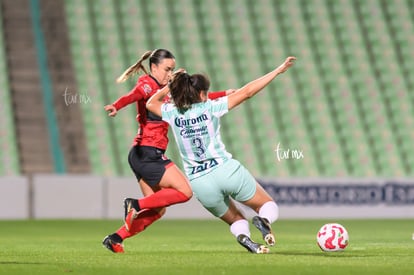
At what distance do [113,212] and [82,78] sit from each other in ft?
14.9

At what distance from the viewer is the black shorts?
841 centimetres

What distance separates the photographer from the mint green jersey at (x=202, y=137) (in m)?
7.85

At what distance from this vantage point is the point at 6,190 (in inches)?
637

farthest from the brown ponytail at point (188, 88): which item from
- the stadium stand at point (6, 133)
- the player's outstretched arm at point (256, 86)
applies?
the stadium stand at point (6, 133)

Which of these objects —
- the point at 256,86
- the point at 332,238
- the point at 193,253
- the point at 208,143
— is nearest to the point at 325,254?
the point at 332,238

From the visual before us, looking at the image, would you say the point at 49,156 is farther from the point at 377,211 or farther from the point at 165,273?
the point at 165,273

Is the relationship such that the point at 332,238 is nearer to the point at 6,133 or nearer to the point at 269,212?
the point at 269,212

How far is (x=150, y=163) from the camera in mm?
8453

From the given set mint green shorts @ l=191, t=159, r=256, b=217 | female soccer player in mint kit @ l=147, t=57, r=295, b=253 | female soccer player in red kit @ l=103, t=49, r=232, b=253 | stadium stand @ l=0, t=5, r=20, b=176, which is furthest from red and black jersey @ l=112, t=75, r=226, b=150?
stadium stand @ l=0, t=5, r=20, b=176

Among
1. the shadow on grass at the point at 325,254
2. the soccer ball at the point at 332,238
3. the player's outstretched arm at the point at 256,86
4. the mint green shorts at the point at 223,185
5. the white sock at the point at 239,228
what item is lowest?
the shadow on grass at the point at 325,254

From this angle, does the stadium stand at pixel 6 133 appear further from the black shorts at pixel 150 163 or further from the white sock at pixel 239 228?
the white sock at pixel 239 228

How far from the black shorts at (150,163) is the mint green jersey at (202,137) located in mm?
505

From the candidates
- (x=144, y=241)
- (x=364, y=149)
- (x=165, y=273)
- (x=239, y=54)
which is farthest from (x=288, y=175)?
(x=165, y=273)

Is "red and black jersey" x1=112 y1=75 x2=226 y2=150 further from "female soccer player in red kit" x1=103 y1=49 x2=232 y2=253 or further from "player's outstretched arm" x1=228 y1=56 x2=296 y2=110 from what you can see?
"player's outstretched arm" x1=228 y1=56 x2=296 y2=110
